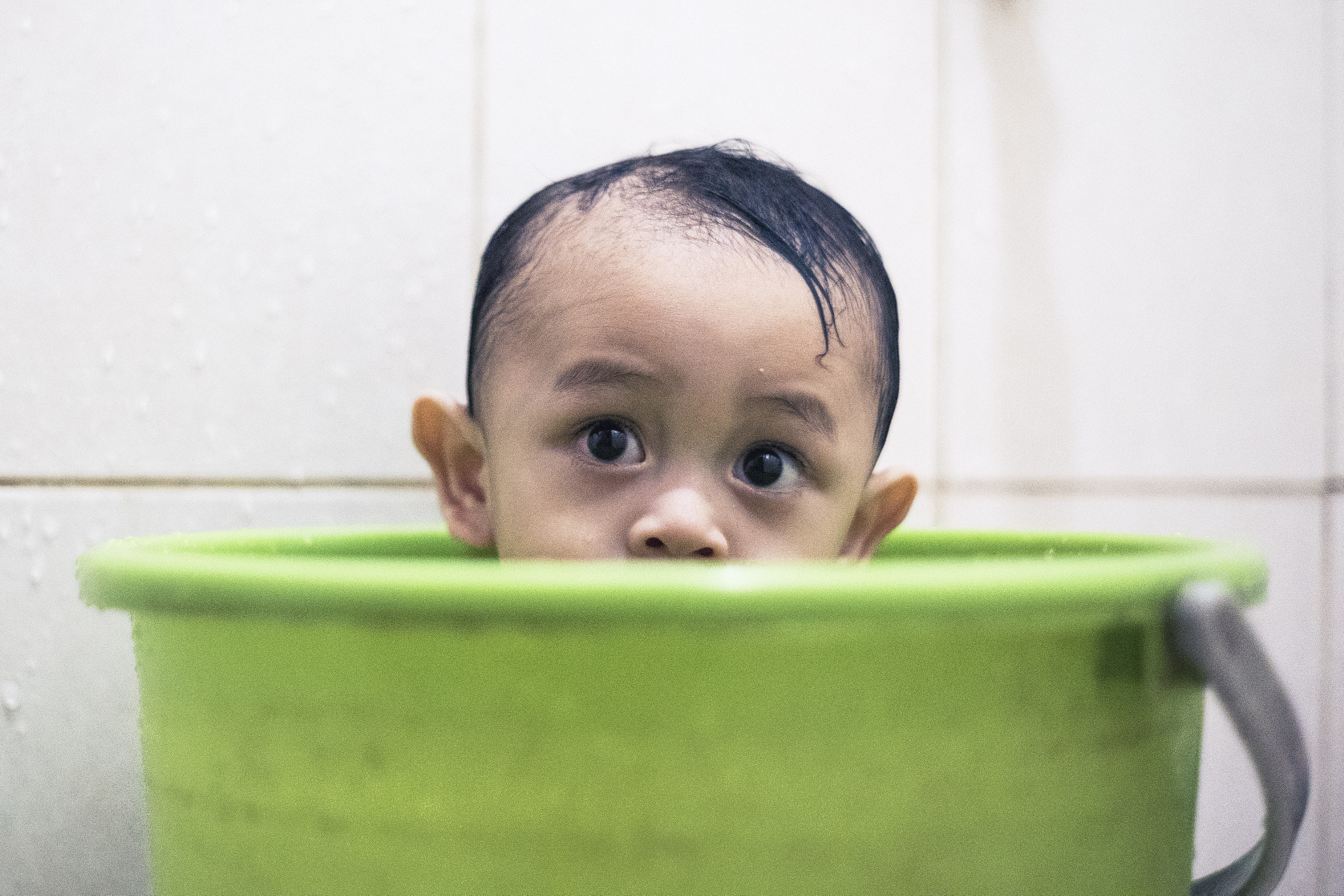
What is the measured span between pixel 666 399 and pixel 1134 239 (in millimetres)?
612

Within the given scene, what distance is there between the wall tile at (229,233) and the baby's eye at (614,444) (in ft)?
0.80

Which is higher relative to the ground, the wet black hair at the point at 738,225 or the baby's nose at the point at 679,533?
the wet black hair at the point at 738,225

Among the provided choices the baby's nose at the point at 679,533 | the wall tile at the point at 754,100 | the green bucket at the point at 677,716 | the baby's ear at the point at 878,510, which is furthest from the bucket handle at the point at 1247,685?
the wall tile at the point at 754,100

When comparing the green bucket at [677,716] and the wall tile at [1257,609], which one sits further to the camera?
the wall tile at [1257,609]

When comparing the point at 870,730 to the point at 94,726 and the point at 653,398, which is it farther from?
the point at 94,726

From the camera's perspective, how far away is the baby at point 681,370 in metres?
0.52

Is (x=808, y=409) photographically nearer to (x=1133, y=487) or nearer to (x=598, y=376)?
(x=598, y=376)

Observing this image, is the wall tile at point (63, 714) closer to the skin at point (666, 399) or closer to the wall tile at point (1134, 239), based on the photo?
the skin at point (666, 399)

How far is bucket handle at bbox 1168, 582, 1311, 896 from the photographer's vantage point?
300 mm

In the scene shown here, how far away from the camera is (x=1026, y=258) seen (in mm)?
898

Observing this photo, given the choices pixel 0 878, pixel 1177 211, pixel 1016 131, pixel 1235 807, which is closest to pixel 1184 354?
pixel 1177 211

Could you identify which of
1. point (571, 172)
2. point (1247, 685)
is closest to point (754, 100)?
point (571, 172)

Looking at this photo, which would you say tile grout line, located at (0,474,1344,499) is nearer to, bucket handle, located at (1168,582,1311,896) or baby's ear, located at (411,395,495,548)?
baby's ear, located at (411,395,495,548)

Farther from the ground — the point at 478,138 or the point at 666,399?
the point at 478,138
